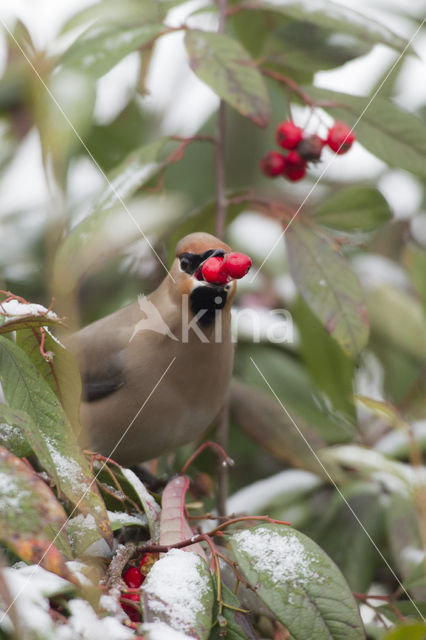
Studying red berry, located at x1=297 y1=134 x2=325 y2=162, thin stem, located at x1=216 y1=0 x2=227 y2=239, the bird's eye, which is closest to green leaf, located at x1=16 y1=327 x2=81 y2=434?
the bird's eye

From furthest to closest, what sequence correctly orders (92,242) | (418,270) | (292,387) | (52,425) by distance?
(292,387), (418,270), (92,242), (52,425)

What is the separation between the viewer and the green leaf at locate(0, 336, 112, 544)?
1.23m

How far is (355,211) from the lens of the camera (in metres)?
2.25

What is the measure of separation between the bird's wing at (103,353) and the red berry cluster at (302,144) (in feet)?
1.97

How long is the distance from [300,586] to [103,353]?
1.24m

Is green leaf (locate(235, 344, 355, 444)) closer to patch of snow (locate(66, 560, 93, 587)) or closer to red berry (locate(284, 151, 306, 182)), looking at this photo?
red berry (locate(284, 151, 306, 182))

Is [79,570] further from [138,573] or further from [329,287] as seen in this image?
[329,287]

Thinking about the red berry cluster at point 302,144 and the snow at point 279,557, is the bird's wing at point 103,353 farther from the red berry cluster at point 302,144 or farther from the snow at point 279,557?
the snow at point 279,557

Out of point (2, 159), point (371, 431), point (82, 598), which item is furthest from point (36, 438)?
point (2, 159)

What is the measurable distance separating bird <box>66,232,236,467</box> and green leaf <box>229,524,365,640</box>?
0.87 metres

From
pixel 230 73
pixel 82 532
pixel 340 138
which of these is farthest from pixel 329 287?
pixel 82 532

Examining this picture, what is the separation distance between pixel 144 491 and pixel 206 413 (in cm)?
67

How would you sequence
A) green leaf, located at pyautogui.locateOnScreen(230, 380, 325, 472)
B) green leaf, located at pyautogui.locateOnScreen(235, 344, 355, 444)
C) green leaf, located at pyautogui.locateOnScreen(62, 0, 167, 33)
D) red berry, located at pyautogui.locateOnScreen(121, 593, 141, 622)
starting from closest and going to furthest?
red berry, located at pyautogui.locateOnScreen(121, 593, 141, 622), green leaf, located at pyautogui.locateOnScreen(62, 0, 167, 33), green leaf, located at pyautogui.locateOnScreen(230, 380, 325, 472), green leaf, located at pyautogui.locateOnScreen(235, 344, 355, 444)

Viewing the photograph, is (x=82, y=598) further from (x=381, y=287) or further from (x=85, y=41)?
(x=381, y=287)
